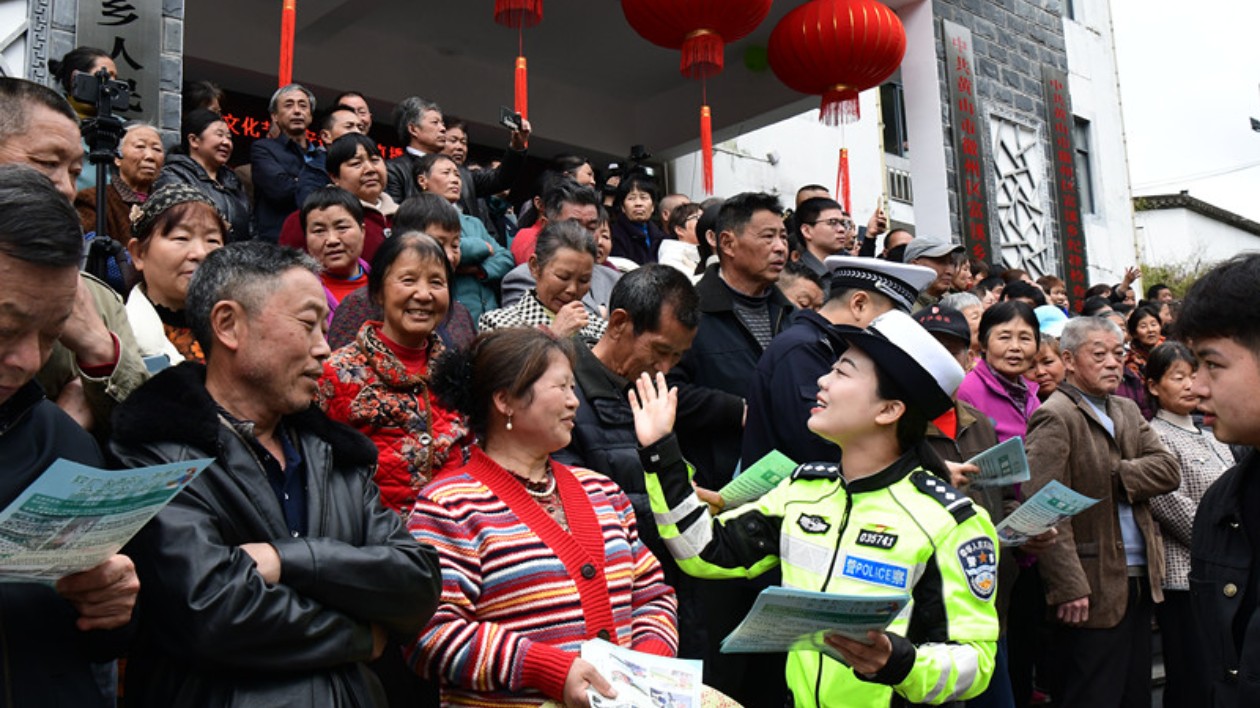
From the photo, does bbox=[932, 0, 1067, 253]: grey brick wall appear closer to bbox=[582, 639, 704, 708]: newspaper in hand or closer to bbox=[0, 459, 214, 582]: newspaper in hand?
bbox=[582, 639, 704, 708]: newspaper in hand

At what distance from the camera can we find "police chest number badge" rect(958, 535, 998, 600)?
7.63ft

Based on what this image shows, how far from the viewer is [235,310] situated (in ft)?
7.30

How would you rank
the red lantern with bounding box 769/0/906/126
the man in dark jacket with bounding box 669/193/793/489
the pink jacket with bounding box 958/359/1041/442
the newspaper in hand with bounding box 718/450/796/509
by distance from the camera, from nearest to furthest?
the newspaper in hand with bounding box 718/450/796/509 → the man in dark jacket with bounding box 669/193/793/489 → the pink jacket with bounding box 958/359/1041/442 → the red lantern with bounding box 769/0/906/126

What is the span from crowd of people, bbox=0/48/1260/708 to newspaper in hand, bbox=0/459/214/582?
0.16 m

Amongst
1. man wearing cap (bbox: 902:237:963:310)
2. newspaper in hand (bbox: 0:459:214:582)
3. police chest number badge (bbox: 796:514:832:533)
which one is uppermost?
man wearing cap (bbox: 902:237:963:310)

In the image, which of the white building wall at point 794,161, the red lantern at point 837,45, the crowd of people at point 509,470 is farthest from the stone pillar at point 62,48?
the white building wall at point 794,161

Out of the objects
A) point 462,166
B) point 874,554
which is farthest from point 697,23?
point 874,554

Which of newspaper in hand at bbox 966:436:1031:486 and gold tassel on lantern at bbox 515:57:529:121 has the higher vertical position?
gold tassel on lantern at bbox 515:57:529:121

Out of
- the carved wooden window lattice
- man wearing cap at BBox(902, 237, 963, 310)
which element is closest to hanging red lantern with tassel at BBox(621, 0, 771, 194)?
man wearing cap at BBox(902, 237, 963, 310)

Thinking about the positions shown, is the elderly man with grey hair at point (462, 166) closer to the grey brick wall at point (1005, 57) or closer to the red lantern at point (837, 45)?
the red lantern at point (837, 45)

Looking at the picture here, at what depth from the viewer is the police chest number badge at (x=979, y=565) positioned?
2326mm

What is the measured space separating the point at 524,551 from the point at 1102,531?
10.1ft

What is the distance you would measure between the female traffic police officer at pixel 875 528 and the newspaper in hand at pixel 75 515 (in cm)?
118

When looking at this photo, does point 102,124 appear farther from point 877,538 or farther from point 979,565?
point 979,565
